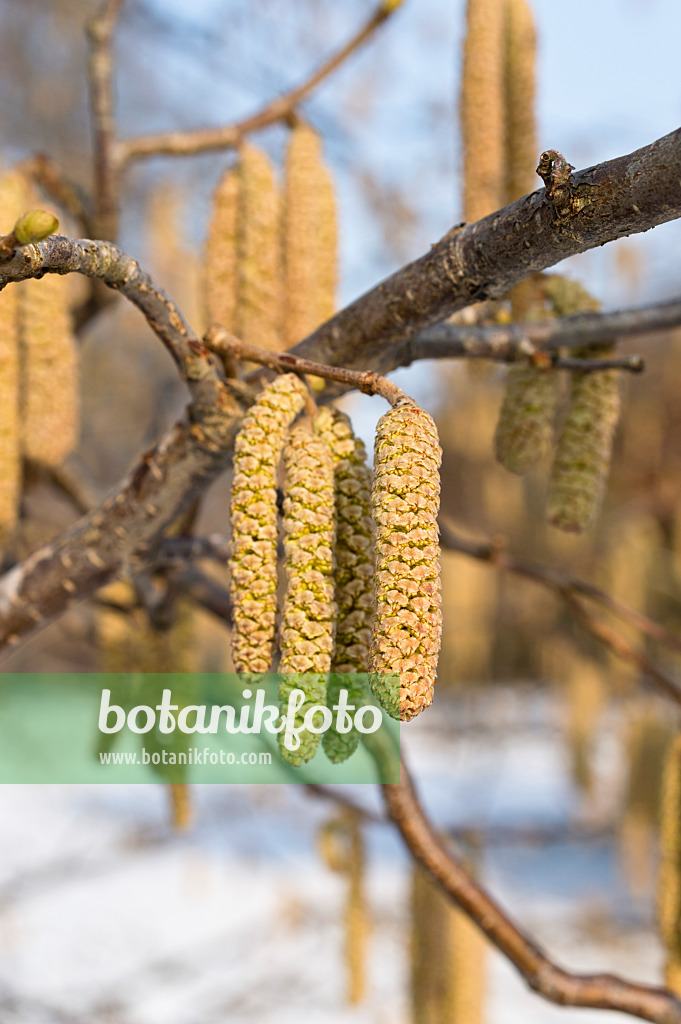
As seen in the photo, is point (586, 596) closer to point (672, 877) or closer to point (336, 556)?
point (672, 877)

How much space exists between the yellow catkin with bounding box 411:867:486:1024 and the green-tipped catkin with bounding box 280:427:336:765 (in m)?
1.23

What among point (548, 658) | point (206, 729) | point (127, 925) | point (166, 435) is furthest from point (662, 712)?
point (166, 435)

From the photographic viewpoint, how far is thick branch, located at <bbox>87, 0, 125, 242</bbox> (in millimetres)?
1347

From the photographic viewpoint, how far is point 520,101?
121cm

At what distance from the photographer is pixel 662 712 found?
4.78 m

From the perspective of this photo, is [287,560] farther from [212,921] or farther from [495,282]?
[212,921]

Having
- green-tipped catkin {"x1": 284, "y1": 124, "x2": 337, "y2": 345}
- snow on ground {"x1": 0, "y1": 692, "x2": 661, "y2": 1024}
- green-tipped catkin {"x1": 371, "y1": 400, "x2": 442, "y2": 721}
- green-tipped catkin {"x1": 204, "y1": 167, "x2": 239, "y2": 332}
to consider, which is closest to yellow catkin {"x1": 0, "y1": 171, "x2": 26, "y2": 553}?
green-tipped catkin {"x1": 204, "y1": 167, "x2": 239, "y2": 332}

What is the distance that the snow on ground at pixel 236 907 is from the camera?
3086mm

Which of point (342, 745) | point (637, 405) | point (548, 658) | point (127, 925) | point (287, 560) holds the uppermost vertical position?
point (637, 405)

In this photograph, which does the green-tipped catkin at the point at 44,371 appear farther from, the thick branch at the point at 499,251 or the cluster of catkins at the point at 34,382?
the thick branch at the point at 499,251

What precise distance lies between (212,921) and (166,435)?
352 centimetres

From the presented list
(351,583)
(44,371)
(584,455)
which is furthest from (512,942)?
(44,371)

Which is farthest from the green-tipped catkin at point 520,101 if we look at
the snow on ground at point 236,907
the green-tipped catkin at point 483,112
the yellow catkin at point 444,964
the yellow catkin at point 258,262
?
the snow on ground at point 236,907

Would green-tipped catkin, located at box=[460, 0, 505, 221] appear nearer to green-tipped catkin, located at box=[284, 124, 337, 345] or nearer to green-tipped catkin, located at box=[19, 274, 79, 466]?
green-tipped catkin, located at box=[284, 124, 337, 345]
